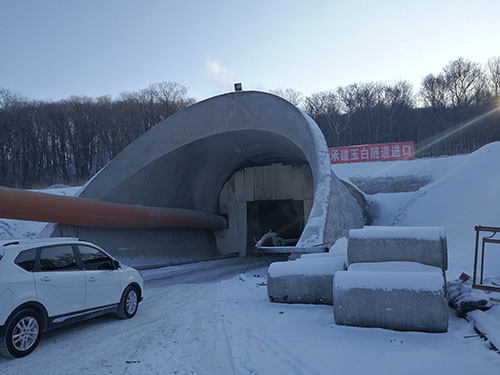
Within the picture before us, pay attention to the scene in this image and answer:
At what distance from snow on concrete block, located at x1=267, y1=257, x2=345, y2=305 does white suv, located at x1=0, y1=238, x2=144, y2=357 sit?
2.87m

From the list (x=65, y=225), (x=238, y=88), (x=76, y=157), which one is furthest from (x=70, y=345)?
(x=76, y=157)

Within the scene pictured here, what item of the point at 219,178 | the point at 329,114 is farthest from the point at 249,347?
the point at 329,114

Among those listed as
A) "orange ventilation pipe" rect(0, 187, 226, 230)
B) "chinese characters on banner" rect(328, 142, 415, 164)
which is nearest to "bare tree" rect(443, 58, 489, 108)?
"chinese characters on banner" rect(328, 142, 415, 164)

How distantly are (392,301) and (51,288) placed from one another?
5091mm

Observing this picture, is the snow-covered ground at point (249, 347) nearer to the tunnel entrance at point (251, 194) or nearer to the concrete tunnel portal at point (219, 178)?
the concrete tunnel portal at point (219, 178)

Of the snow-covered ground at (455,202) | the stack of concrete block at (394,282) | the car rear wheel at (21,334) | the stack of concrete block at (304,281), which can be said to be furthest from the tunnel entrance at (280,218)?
the car rear wheel at (21,334)

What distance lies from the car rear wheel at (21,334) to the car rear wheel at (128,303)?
198 centimetres

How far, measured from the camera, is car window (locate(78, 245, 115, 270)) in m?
7.46

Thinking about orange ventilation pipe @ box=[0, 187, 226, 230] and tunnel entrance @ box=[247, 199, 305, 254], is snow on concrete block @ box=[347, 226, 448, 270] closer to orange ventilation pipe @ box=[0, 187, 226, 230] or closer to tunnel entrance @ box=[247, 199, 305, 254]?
orange ventilation pipe @ box=[0, 187, 226, 230]

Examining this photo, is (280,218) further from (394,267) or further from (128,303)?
(394,267)

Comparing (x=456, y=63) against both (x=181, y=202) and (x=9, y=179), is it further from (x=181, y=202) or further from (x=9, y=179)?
(x=9, y=179)

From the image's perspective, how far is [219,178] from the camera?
2561 cm

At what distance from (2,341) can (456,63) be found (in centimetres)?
6647

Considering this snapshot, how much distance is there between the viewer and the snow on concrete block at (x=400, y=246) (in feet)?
24.0
